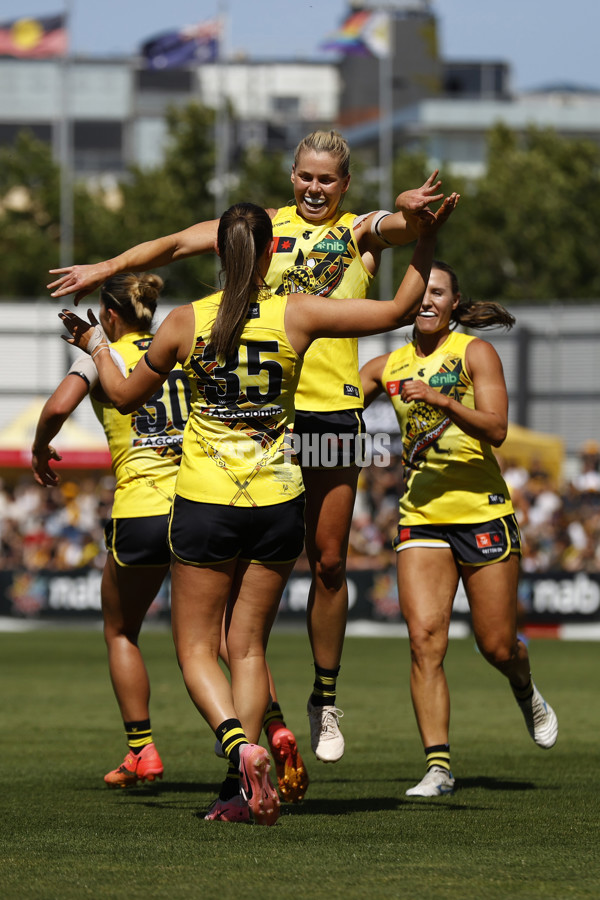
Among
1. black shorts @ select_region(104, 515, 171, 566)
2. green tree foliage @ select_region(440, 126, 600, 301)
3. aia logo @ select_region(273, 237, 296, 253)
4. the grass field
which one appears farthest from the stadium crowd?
green tree foliage @ select_region(440, 126, 600, 301)

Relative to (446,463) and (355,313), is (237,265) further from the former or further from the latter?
(446,463)

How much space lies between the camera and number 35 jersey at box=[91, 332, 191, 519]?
706 cm

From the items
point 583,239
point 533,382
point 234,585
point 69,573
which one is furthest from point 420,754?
point 583,239

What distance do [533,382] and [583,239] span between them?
10204 mm

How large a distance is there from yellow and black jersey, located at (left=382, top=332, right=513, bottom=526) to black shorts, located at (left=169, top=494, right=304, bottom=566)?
1.49 metres

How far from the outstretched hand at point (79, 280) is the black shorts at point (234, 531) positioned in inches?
40.3

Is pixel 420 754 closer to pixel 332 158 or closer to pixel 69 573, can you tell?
pixel 332 158

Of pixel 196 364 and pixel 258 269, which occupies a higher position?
pixel 258 269

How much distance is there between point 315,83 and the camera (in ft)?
248

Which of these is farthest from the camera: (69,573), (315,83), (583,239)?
(315,83)

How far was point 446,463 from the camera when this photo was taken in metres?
7.03

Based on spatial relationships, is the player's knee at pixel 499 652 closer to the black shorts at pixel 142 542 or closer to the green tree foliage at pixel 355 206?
the black shorts at pixel 142 542

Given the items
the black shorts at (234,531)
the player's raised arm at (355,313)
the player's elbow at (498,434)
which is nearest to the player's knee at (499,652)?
the player's elbow at (498,434)

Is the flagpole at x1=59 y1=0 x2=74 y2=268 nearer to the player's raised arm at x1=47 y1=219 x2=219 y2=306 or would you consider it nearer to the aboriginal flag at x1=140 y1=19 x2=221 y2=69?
the aboriginal flag at x1=140 y1=19 x2=221 y2=69
